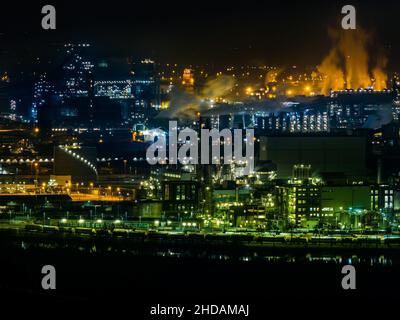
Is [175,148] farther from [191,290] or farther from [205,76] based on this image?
[191,290]

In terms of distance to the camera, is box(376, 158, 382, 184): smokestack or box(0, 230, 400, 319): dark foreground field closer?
box(0, 230, 400, 319): dark foreground field

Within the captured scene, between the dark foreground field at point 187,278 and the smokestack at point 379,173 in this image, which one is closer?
the dark foreground field at point 187,278

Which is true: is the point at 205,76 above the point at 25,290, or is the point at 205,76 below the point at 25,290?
above

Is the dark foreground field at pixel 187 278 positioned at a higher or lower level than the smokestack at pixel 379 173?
lower

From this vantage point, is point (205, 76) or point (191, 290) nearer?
point (191, 290)

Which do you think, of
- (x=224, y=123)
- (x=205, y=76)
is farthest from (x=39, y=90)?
(x=224, y=123)

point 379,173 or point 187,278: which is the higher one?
point 379,173

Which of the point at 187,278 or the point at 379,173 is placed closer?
the point at 187,278

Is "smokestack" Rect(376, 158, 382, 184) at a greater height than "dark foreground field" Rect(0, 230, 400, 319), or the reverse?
"smokestack" Rect(376, 158, 382, 184)
